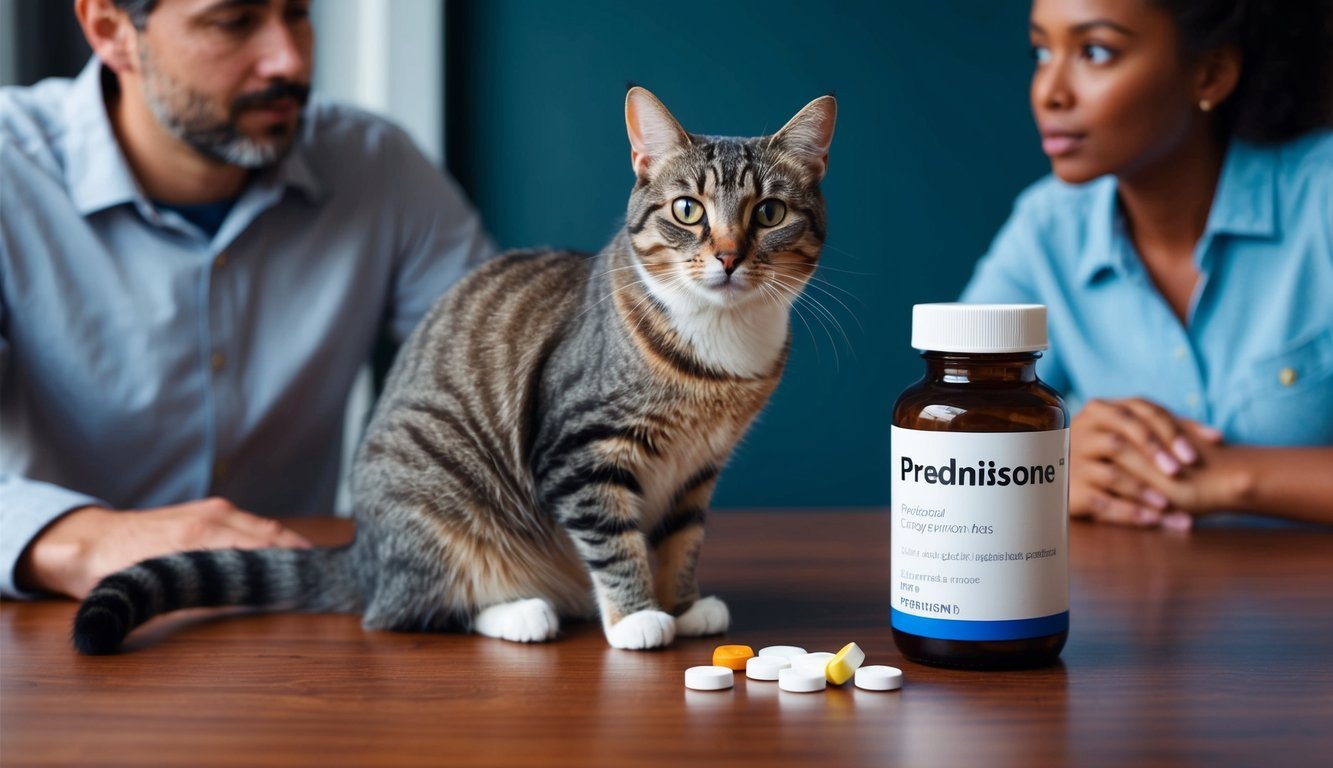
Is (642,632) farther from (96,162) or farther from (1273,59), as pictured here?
(1273,59)

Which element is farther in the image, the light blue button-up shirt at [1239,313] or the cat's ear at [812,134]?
the light blue button-up shirt at [1239,313]

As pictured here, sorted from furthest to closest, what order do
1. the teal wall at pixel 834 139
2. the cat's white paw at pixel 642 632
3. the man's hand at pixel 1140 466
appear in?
the teal wall at pixel 834 139
the man's hand at pixel 1140 466
the cat's white paw at pixel 642 632

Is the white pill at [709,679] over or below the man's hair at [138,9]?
below

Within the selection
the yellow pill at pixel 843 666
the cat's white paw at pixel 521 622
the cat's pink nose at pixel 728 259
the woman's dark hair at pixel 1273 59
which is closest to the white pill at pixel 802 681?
the yellow pill at pixel 843 666

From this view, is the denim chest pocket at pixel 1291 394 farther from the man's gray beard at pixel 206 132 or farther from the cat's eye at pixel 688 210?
the man's gray beard at pixel 206 132

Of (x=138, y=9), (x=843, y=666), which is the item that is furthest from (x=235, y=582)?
(x=138, y=9)

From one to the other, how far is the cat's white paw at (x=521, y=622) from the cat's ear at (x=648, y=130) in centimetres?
44

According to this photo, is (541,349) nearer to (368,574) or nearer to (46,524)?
(368,574)

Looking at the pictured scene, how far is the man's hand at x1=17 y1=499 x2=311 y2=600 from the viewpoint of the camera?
4.30ft

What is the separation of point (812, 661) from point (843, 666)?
0.12 feet

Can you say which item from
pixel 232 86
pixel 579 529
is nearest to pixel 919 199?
pixel 232 86

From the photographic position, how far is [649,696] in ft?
3.04

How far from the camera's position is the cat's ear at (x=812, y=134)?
3.62 ft

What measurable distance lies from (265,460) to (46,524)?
2.10 ft
